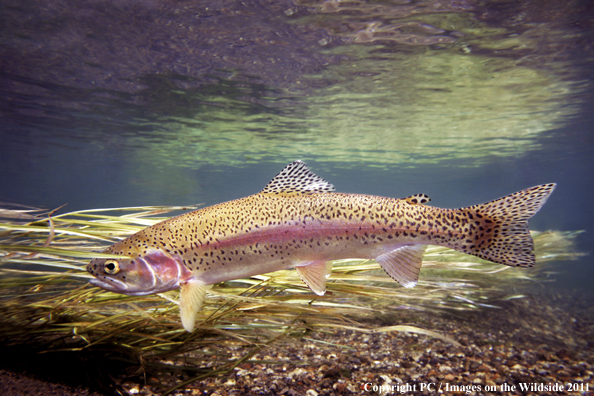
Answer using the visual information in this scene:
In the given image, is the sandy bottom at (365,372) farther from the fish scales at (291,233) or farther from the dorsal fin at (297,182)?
the dorsal fin at (297,182)

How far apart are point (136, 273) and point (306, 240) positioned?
1.10 metres

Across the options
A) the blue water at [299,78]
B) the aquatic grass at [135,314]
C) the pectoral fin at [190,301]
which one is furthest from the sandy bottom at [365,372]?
the blue water at [299,78]

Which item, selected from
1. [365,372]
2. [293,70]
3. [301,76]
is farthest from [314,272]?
[301,76]

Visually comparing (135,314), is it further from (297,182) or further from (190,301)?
(297,182)

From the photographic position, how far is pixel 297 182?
2.36 meters

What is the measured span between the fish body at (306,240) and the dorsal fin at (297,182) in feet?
0.47

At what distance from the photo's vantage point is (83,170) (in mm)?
56625

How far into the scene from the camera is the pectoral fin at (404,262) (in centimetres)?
207

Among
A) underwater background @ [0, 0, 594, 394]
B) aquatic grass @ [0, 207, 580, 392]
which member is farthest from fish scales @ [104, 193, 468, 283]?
underwater background @ [0, 0, 594, 394]

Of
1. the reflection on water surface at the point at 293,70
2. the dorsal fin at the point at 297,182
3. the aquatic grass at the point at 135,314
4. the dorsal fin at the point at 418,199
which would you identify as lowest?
the aquatic grass at the point at 135,314

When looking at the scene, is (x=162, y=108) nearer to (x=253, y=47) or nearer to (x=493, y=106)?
(x=253, y=47)

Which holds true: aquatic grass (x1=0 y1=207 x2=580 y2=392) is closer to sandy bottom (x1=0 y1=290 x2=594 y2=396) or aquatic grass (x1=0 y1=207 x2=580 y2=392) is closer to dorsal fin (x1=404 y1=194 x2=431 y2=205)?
sandy bottom (x1=0 y1=290 x2=594 y2=396)

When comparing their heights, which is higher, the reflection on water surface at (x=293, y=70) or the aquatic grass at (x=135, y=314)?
the reflection on water surface at (x=293, y=70)

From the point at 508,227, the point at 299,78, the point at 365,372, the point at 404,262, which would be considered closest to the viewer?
the point at 508,227
